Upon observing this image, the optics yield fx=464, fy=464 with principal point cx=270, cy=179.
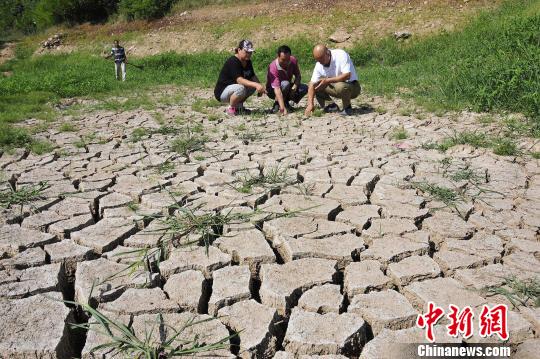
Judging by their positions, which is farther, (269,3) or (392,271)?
(269,3)

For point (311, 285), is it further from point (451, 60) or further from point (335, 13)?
point (335, 13)

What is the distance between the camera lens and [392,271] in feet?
6.38

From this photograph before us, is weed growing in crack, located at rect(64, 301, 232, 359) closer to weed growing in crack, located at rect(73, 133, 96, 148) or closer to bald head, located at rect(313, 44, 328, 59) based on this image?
weed growing in crack, located at rect(73, 133, 96, 148)

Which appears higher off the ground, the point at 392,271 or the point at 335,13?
the point at 335,13

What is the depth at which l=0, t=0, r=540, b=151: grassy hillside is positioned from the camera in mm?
4770

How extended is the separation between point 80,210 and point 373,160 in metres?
2.04

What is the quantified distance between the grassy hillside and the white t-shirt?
0.99 metres

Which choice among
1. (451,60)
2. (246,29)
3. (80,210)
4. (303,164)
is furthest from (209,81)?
(80,210)

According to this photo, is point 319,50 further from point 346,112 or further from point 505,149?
point 505,149

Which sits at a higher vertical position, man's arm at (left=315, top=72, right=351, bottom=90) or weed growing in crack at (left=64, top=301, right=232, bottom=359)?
man's arm at (left=315, top=72, right=351, bottom=90)

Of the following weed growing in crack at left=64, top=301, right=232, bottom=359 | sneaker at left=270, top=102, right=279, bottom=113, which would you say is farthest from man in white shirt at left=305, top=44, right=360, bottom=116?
weed growing in crack at left=64, top=301, right=232, bottom=359

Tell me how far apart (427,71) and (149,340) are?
22.2 ft

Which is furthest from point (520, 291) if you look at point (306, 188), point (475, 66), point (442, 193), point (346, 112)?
point (475, 66)

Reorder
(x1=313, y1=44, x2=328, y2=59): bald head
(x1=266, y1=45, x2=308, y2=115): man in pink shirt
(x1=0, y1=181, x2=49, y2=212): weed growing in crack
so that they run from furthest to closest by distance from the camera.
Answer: (x1=266, y1=45, x2=308, y2=115): man in pink shirt, (x1=313, y1=44, x2=328, y2=59): bald head, (x1=0, y1=181, x2=49, y2=212): weed growing in crack
